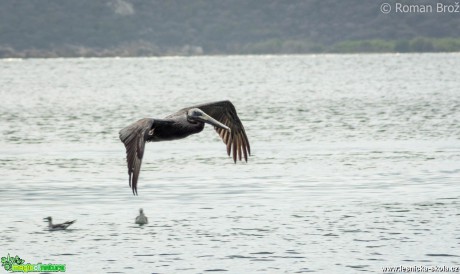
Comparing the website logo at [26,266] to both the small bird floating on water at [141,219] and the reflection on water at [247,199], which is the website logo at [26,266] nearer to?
the reflection on water at [247,199]

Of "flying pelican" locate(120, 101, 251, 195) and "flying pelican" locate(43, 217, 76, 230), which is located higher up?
"flying pelican" locate(120, 101, 251, 195)

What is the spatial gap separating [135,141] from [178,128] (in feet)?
6.07

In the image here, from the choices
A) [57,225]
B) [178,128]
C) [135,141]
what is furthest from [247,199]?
[135,141]

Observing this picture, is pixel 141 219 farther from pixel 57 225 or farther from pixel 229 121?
pixel 229 121

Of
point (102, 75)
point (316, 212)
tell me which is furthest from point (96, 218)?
point (102, 75)

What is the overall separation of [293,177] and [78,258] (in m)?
12.8

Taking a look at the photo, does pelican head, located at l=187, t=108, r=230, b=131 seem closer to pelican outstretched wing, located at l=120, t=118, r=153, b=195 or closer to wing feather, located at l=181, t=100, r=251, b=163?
wing feather, located at l=181, t=100, r=251, b=163

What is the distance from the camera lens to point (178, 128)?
23156mm

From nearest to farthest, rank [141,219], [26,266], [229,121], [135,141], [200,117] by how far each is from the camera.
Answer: [135,141], [200,117], [26,266], [229,121], [141,219]

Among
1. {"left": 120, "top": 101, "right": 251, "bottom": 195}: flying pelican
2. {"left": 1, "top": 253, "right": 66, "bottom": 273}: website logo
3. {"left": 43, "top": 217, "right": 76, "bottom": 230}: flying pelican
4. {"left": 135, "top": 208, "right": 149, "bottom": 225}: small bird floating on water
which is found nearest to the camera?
{"left": 120, "top": 101, "right": 251, "bottom": 195}: flying pelican

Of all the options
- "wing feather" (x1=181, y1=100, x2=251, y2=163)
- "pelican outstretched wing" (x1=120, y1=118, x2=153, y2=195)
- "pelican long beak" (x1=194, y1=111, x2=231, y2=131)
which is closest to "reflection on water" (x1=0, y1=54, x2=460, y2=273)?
"wing feather" (x1=181, y1=100, x2=251, y2=163)

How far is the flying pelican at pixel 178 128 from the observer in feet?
69.6

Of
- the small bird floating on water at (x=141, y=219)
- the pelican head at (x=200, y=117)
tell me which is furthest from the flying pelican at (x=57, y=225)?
the pelican head at (x=200, y=117)

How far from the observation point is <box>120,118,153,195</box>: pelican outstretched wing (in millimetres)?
20984
